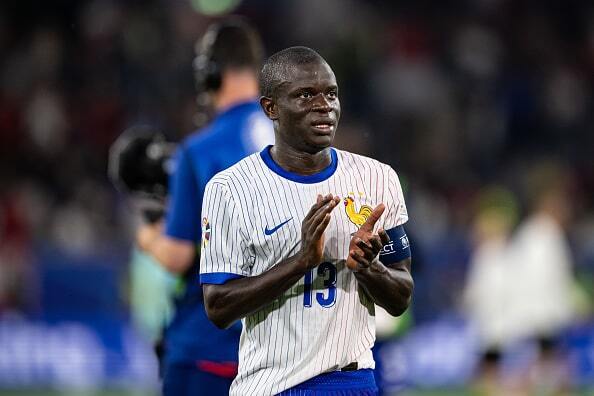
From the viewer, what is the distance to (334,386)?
386cm

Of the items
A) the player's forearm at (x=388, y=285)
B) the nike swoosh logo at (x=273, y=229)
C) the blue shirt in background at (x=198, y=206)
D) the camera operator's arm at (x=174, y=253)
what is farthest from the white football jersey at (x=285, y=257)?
the camera operator's arm at (x=174, y=253)

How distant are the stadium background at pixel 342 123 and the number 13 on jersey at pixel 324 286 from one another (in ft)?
29.7

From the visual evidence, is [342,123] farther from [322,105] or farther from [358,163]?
[322,105]

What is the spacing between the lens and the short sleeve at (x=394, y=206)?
3.96 m

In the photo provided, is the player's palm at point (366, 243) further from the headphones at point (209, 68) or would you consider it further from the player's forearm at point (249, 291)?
the headphones at point (209, 68)

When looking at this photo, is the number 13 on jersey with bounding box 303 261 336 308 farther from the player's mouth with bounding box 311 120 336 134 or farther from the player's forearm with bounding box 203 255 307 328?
the player's mouth with bounding box 311 120 336 134

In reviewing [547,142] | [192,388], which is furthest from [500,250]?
[192,388]

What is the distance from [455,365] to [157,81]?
18.8ft

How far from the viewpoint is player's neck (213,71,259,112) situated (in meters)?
5.62

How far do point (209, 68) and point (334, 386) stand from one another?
2.28m

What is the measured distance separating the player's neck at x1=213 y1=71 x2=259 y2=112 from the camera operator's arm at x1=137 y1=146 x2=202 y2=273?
1.18 feet

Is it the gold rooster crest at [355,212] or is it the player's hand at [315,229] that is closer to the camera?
the player's hand at [315,229]

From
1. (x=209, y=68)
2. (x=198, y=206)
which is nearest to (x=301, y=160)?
(x=198, y=206)

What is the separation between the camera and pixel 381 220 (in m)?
3.93
